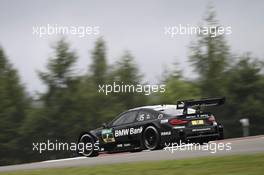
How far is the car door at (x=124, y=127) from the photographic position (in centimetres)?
1381

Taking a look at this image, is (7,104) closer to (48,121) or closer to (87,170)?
(48,121)

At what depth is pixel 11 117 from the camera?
2223cm

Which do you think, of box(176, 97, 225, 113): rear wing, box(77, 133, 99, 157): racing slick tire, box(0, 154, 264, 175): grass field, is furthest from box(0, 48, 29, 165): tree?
box(176, 97, 225, 113): rear wing

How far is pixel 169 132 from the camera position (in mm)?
13023

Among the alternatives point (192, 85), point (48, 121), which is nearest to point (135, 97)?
point (48, 121)

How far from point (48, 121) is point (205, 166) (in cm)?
1029

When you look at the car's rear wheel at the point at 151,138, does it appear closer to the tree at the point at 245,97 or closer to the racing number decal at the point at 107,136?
the racing number decal at the point at 107,136

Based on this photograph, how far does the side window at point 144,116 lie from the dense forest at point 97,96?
2990 millimetres

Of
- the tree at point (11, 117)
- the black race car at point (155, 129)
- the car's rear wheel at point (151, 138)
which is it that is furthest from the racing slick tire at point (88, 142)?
the tree at point (11, 117)

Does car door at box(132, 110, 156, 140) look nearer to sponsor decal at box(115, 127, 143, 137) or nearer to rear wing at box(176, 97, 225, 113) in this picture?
sponsor decal at box(115, 127, 143, 137)

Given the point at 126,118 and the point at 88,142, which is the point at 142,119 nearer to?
the point at 126,118

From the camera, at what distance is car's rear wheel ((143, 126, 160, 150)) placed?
13.1 meters

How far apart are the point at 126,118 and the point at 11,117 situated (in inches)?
362

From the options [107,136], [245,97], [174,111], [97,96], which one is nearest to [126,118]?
[107,136]
